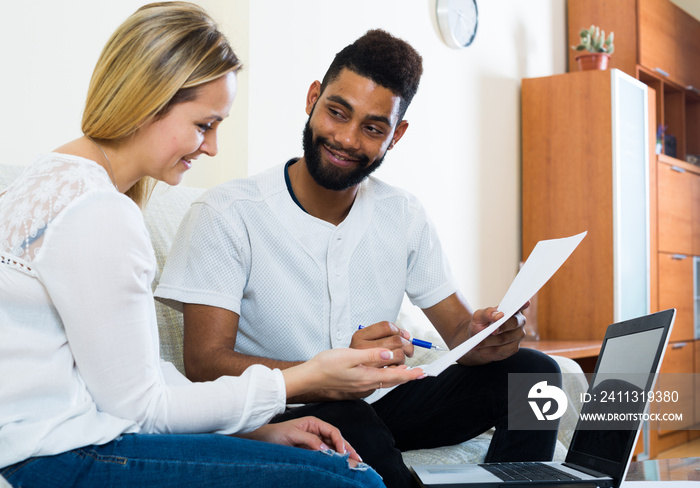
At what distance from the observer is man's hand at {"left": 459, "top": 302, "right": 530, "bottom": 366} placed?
1.39m

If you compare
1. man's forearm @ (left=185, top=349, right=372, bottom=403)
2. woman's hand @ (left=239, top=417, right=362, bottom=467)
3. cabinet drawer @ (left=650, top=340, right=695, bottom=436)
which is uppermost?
man's forearm @ (left=185, top=349, right=372, bottom=403)

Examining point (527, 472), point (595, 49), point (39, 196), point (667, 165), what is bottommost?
point (527, 472)

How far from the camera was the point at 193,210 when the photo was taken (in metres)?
1.46

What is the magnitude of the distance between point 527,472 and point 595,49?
9.66 feet

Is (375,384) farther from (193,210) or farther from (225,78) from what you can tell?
(193,210)

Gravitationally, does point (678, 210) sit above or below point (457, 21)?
below

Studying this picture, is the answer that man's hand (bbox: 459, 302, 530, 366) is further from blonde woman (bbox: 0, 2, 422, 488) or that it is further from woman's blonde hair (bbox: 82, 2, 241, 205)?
woman's blonde hair (bbox: 82, 2, 241, 205)

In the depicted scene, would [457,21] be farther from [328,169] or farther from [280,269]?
[280,269]

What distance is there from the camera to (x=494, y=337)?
142cm

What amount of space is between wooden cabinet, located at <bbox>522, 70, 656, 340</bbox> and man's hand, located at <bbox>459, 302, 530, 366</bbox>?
2.23 metres

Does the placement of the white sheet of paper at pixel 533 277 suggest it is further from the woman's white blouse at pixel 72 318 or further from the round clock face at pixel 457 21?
the round clock face at pixel 457 21

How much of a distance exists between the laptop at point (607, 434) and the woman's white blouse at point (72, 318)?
0.48 metres

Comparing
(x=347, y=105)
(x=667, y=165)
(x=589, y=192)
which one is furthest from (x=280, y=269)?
(x=667, y=165)

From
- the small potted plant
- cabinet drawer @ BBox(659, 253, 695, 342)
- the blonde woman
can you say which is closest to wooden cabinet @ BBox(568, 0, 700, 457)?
cabinet drawer @ BBox(659, 253, 695, 342)
